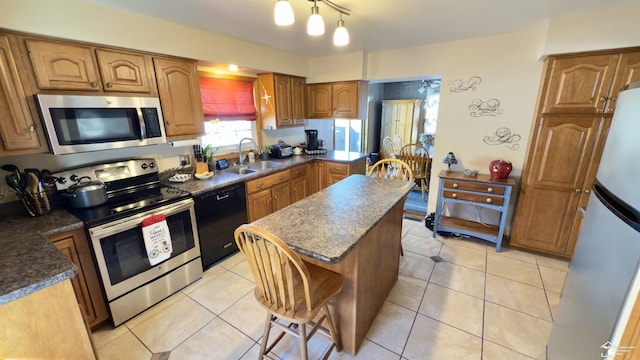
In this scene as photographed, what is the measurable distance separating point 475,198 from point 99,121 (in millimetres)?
3683

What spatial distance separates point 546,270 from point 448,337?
5.12 feet

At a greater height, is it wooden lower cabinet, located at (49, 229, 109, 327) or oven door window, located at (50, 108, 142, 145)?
oven door window, located at (50, 108, 142, 145)

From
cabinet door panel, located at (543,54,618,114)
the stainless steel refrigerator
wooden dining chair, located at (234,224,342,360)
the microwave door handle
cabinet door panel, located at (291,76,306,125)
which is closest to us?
the stainless steel refrigerator

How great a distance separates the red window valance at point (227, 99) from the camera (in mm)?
2932

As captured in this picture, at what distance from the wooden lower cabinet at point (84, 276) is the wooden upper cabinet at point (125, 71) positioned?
3.75ft

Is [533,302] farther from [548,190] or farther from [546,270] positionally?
[548,190]

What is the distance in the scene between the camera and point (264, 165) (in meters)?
3.30

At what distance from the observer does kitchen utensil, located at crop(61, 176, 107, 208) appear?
5.94ft

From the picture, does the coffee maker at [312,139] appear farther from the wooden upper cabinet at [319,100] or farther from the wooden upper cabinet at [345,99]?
the wooden upper cabinet at [345,99]

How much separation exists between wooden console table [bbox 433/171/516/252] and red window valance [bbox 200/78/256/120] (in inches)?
105

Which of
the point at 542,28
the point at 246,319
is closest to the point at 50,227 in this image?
the point at 246,319

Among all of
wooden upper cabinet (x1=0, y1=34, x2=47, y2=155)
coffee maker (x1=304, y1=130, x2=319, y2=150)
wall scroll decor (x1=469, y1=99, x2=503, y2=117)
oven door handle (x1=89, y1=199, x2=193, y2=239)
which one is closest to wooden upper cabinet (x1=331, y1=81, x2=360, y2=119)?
coffee maker (x1=304, y1=130, x2=319, y2=150)

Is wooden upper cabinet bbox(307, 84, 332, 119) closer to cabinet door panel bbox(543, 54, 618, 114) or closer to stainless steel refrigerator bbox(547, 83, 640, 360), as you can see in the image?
cabinet door panel bbox(543, 54, 618, 114)

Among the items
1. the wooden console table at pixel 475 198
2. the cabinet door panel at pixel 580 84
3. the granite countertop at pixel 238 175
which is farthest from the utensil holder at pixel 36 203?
the cabinet door panel at pixel 580 84
